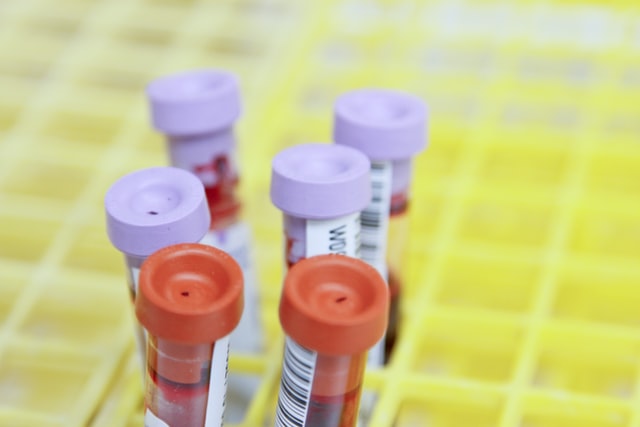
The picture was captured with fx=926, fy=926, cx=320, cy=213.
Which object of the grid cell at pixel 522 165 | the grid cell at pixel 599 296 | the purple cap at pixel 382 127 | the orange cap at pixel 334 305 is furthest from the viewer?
the grid cell at pixel 522 165

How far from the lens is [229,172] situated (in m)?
0.44

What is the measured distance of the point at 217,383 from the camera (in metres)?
0.33

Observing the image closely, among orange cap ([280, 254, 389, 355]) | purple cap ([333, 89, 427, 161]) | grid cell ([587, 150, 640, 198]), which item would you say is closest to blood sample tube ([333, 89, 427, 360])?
purple cap ([333, 89, 427, 161])

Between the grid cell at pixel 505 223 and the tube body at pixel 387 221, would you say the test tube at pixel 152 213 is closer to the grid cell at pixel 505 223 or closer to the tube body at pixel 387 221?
the tube body at pixel 387 221

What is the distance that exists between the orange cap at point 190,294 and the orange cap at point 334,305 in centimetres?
2

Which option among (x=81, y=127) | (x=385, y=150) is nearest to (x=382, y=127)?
(x=385, y=150)

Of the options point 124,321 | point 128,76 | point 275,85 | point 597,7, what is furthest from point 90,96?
point 597,7

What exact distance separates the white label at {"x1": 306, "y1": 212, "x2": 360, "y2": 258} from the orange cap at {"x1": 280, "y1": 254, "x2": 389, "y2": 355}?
5cm

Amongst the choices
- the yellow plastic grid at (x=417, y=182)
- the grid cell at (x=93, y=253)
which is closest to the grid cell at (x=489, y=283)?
the yellow plastic grid at (x=417, y=182)

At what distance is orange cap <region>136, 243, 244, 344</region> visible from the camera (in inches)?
11.7

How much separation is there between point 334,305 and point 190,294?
0.05 meters

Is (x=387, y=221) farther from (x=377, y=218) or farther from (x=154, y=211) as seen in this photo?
(x=154, y=211)

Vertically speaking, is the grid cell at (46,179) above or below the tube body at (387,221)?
Result: below

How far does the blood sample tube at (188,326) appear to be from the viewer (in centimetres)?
30
